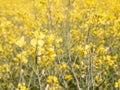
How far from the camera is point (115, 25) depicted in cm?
495

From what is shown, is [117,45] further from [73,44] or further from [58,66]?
[58,66]

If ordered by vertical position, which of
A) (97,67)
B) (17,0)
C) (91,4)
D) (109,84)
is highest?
(91,4)

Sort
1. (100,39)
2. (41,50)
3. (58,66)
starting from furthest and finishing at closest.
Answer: (100,39)
(58,66)
(41,50)

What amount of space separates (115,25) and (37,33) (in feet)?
9.41

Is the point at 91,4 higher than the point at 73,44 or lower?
higher

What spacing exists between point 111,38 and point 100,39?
19 centimetres

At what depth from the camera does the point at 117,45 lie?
16.7 ft

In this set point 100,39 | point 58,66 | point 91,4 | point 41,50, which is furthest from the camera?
point 100,39

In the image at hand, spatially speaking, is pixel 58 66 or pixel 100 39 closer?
pixel 58 66

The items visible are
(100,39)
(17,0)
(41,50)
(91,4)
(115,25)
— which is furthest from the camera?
(17,0)

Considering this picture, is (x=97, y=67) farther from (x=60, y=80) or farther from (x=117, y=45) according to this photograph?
(x=117, y=45)

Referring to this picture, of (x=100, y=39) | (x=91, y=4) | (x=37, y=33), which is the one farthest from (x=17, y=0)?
(x=37, y=33)

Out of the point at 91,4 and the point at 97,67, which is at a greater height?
the point at 91,4

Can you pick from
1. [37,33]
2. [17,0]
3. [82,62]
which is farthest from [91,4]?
[17,0]
